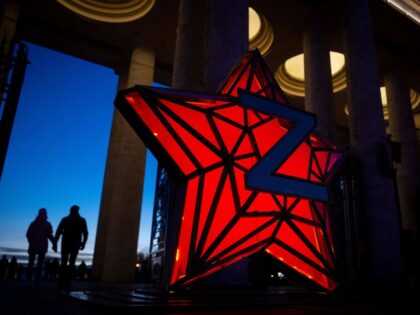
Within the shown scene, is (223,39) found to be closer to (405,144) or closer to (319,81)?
(319,81)

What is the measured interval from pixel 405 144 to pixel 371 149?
10201 mm

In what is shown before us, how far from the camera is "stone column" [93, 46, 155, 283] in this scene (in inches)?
664

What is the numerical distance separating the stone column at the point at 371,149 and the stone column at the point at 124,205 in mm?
10509

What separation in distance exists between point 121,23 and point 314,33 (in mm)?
10583

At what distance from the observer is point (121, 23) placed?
1967 cm

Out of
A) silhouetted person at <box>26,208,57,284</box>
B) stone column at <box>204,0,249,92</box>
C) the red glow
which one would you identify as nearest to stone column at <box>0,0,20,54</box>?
silhouetted person at <box>26,208,57,284</box>

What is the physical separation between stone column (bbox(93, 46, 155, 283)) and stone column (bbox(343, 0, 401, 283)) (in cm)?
1051

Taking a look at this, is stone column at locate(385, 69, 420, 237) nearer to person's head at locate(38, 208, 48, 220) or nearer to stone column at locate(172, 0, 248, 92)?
stone column at locate(172, 0, 248, 92)

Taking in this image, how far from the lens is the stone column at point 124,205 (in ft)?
55.3

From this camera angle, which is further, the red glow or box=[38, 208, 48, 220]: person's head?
box=[38, 208, 48, 220]: person's head

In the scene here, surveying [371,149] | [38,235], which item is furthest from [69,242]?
[371,149]

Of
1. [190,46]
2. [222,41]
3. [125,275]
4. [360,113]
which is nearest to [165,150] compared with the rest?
[222,41]

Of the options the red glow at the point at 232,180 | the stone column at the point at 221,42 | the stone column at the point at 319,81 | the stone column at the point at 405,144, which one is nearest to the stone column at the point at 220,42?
the stone column at the point at 221,42

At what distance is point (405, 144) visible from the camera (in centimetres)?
2238
